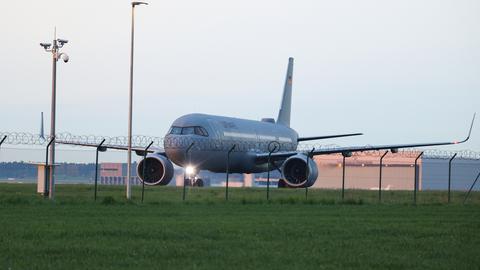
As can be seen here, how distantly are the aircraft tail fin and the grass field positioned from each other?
37488 mm

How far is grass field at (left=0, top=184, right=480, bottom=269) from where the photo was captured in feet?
46.3

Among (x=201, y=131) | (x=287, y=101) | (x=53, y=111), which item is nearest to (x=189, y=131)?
(x=201, y=131)

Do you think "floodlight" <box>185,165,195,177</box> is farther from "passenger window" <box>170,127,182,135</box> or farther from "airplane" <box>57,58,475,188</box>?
"passenger window" <box>170,127,182,135</box>

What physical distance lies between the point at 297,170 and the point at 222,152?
12.7ft

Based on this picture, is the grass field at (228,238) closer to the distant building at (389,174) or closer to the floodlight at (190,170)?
the floodlight at (190,170)

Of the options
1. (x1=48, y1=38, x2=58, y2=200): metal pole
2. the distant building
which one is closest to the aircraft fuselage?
(x1=48, y1=38, x2=58, y2=200): metal pole

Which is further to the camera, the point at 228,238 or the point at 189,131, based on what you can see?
the point at 189,131

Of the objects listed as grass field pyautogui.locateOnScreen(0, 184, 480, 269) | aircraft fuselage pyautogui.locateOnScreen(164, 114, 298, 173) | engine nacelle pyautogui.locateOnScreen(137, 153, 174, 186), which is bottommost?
grass field pyautogui.locateOnScreen(0, 184, 480, 269)

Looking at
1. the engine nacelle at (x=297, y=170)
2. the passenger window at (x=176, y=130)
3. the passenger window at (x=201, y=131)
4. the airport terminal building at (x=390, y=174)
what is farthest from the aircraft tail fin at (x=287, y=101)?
the passenger window at (x=176, y=130)

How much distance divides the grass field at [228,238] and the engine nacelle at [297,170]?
19.7 meters

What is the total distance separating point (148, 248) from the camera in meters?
15.6

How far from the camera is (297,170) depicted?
166 feet

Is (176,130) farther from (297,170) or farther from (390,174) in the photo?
(390,174)

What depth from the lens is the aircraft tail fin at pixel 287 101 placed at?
65831 mm
